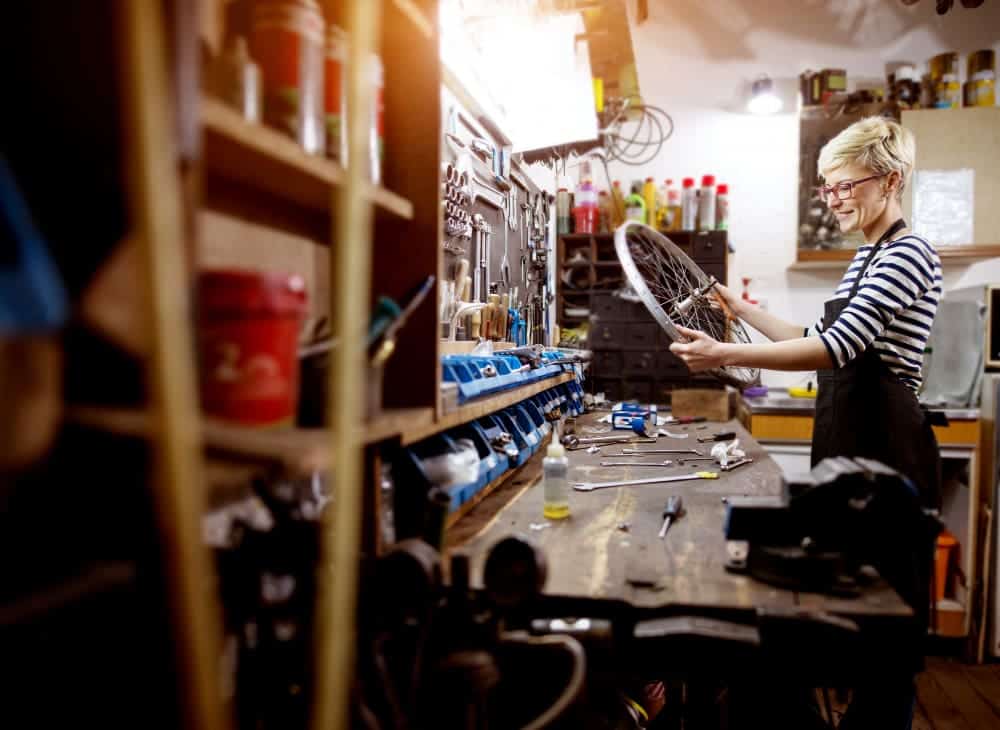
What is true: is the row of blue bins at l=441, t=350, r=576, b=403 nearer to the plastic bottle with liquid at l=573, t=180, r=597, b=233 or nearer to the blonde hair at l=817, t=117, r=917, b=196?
the blonde hair at l=817, t=117, r=917, b=196

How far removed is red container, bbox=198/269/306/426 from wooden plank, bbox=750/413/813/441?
9.63 ft

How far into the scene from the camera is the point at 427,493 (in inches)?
41.3

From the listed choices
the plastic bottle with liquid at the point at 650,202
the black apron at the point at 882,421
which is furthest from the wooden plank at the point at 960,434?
the plastic bottle with liquid at the point at 650,202

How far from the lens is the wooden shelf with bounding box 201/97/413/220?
61 centimetres

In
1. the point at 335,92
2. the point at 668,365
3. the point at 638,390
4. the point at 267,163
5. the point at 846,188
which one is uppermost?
the point at 846,188

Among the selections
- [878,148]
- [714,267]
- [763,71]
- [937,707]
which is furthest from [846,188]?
[763,71]

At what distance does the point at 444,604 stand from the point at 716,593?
43 cm

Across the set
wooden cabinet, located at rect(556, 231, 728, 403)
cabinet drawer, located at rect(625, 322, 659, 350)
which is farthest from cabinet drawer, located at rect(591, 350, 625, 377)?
cabinet drawer, located at rect(625, 322, 659, 350)

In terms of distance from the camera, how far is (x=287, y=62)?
2.49ft

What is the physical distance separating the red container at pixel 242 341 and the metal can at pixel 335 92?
246 mm

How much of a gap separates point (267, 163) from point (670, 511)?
3.45ft

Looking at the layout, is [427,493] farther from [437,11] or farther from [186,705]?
[437,11]

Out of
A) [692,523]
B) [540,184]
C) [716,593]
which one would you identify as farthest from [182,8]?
[540,184]

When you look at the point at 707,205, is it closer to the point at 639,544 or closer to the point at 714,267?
the point at 714,267
